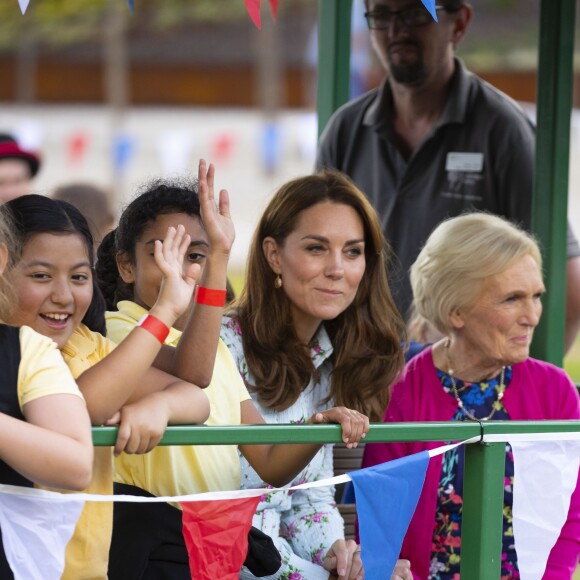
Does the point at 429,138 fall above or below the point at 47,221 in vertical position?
above

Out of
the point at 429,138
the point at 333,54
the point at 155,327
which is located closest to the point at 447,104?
the point at 429,138

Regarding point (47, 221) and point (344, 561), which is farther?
point (344, 561)

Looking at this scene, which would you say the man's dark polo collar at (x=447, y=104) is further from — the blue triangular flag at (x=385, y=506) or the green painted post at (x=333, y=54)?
the blue triangular flag at (x=385, y=506)

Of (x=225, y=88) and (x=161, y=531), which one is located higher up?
(x=225, y=88)

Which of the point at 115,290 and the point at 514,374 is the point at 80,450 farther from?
the point at 514,374

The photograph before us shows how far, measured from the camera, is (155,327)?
3047 millimetres

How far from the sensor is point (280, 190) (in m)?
4.18

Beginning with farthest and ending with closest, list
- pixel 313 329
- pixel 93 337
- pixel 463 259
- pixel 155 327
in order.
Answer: pixel 463 259 → pixel 313 329 → pixel 93 337 → pixel 155 327

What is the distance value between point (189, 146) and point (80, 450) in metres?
28.6

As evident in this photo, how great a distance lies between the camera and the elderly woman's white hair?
4.19m

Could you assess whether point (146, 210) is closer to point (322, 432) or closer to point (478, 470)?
point (322, 432)

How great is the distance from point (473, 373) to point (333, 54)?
2198mm

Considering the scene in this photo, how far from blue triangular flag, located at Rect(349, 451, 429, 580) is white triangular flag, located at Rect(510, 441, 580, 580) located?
0.31 metres

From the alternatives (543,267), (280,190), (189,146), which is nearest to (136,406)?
(280,190)
